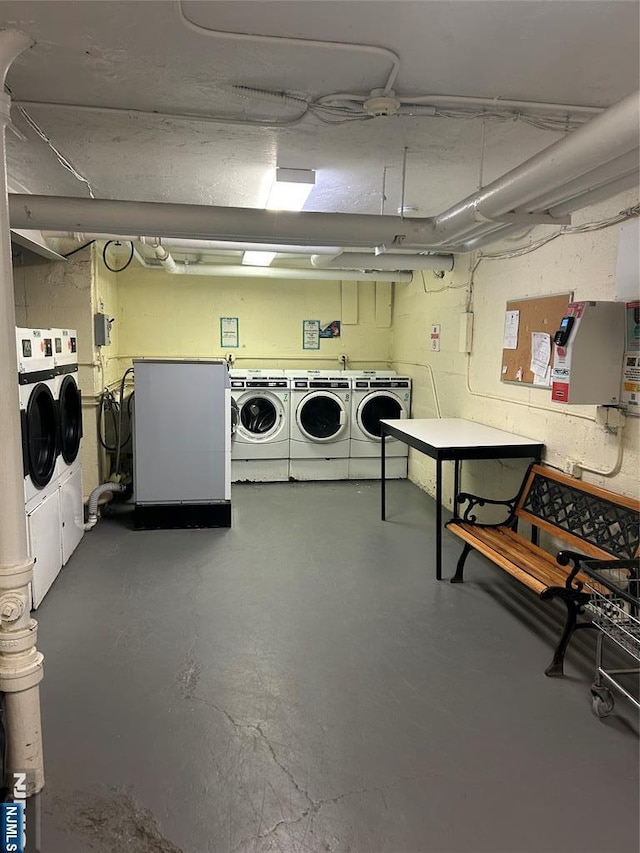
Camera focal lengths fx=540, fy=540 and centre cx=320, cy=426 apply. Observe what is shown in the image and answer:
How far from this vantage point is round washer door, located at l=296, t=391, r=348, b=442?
5.89 meters

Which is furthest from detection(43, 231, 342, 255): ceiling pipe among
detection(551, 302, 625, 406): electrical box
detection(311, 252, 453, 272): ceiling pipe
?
detection(551, 302, 625, 406): electrical box

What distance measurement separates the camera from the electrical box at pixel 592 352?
278cm

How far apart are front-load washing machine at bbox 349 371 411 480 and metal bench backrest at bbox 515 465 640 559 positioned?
261cm

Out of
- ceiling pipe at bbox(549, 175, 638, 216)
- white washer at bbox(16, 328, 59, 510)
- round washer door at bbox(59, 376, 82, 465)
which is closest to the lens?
ceiling pipe at bbox(549, 175, 638, 216)

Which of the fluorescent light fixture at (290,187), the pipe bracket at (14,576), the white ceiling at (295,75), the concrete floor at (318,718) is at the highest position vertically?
the white ceiling at (295,75)

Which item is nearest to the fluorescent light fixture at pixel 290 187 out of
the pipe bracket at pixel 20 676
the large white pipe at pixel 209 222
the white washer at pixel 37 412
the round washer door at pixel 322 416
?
the large white pipe at pixel 209 222

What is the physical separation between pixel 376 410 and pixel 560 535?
3.20 m

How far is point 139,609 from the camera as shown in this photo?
3156 mm

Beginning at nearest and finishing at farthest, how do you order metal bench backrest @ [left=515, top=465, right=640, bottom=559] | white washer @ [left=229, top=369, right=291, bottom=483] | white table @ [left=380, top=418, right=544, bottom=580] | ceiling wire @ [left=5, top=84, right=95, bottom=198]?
ceiling wire @ [left=5, top=84, right=95, bottom=198] → metal bench backrest @ [left=515, top=465, right=640, bottom=559] → white table @ [left=380, top=418, right=544, bottom=580] → white washer @ [left=229, top=369, right=291, bottom=483]

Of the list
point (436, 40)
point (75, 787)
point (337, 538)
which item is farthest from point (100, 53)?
point (337, 538)

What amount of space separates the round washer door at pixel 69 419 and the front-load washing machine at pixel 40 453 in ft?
0.62

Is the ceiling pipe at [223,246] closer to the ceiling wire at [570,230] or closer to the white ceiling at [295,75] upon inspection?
the white ceiling at [295,75]

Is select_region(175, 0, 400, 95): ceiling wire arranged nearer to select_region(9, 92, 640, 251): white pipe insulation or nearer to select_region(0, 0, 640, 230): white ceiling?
select_region(0, 0, 640, 230): white ceiling

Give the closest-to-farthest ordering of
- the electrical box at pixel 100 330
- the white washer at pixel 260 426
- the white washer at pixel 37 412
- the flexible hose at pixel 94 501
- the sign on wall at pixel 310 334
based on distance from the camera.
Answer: the white washer at pixel 37 412 < the flexible hose at pixel 94 501 < the electrical box at pixel 100 330 < the white washer at pixel 260 426 < the sign on wall at pixel 310 334
